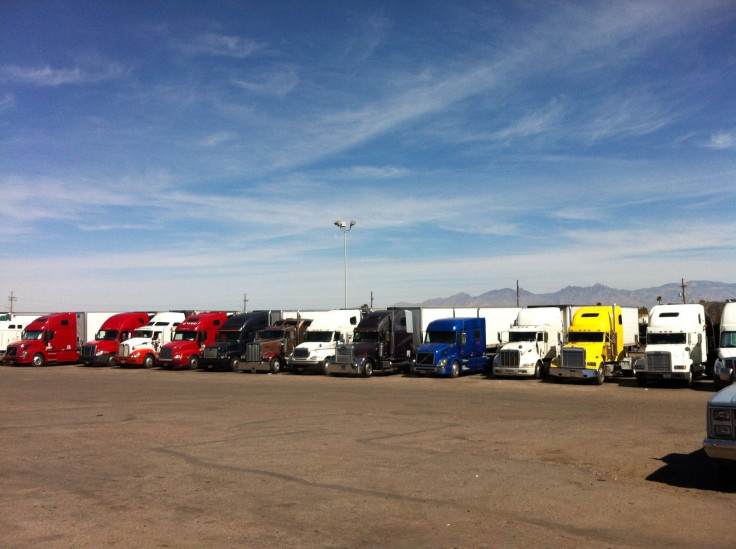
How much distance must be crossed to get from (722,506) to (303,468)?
613 centimetres

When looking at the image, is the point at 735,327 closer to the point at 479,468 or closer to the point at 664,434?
the point at 664,434

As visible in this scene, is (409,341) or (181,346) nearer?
(409,341)

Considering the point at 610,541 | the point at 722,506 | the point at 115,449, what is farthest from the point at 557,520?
the point at 115,449

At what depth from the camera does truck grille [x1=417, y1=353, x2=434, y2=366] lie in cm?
2984

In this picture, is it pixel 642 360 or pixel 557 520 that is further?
pixel 642 360

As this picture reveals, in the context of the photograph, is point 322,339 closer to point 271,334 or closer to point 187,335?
point 271,334

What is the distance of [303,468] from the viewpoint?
10648 mm

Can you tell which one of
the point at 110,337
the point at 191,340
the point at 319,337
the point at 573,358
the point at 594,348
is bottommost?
the point at 573,358

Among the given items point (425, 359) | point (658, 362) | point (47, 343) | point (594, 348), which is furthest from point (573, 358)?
point (47, 343)

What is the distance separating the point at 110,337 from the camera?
41969 mm

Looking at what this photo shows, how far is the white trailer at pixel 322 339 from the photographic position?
32594 mm

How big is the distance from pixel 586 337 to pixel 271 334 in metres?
16.7

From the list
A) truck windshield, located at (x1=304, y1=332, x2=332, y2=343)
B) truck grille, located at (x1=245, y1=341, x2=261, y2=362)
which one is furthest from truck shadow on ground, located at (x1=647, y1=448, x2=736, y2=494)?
truck grille, located at (x1=245, y1=341, x2=261, y2=362)

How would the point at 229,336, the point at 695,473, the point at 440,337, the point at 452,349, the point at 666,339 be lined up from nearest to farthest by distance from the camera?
the point at 695,473
the point at 666,339
the point at 452,349
the point at 440,337
the point at 229,336
